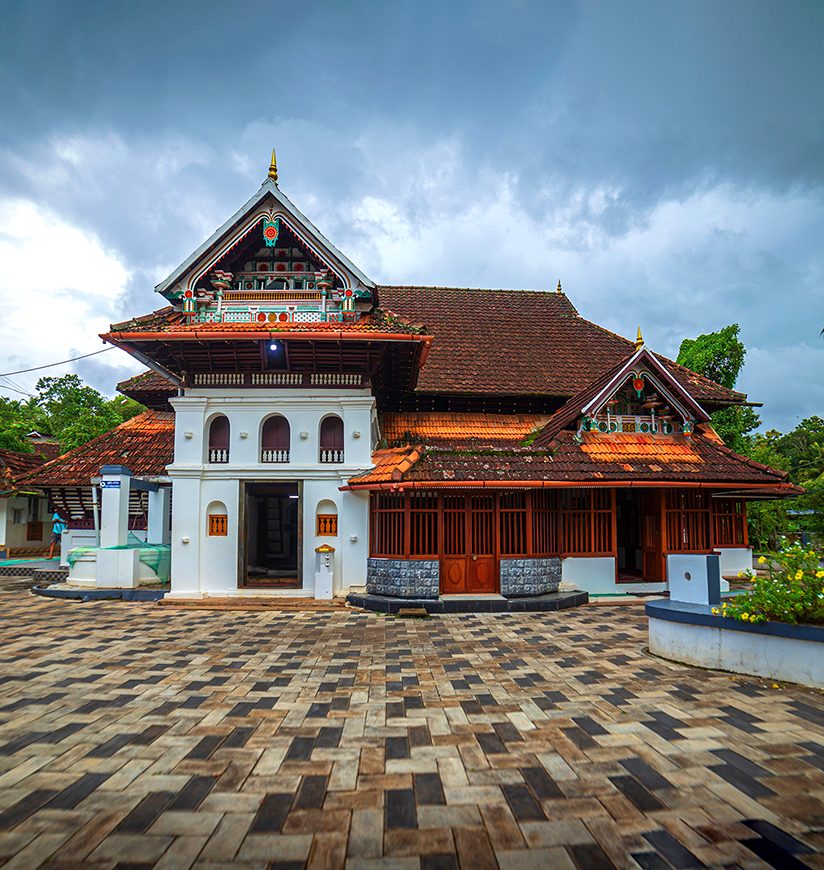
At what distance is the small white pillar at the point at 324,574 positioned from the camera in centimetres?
1203

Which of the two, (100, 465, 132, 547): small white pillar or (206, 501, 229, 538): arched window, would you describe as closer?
(206, 501, 229, 538): arched window

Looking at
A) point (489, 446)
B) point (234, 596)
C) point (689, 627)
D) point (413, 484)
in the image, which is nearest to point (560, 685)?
point (689, 627)

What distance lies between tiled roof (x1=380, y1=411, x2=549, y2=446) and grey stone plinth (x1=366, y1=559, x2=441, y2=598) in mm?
3439

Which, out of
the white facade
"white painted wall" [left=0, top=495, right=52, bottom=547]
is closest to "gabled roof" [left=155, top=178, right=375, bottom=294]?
the white facade

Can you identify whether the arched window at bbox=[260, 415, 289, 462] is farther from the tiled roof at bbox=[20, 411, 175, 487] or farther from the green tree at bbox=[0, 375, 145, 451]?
the green tree at bbox=[0, 375, 145, 451]

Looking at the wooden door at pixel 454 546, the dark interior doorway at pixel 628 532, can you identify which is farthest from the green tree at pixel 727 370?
the wooden door at pixel 454 546

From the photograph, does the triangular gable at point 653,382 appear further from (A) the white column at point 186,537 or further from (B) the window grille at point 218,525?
(A) the white column at point 186,537

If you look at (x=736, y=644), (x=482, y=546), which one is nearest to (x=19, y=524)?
(x=482, y=546)

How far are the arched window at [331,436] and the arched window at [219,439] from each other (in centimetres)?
247

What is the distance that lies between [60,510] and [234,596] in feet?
24.8

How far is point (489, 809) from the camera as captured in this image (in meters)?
3.59

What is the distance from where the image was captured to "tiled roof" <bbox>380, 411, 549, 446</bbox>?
1418cm

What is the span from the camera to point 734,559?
13703 millimetres

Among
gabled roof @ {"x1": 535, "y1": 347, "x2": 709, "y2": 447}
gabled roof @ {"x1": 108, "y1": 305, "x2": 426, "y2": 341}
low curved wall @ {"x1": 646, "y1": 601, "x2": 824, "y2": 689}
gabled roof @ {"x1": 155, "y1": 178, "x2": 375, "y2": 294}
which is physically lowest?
low curved wall @ {"x1": 646, "y1": 601, "x2": 824, "y2": 689}
